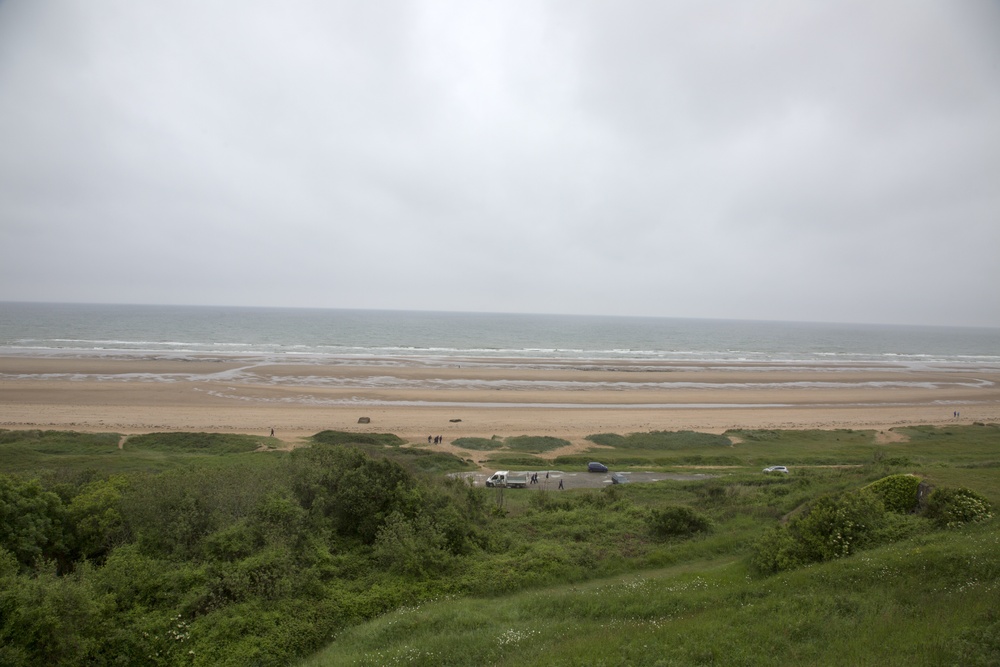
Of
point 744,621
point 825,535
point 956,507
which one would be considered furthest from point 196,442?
point 956,507

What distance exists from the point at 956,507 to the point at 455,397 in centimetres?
4083

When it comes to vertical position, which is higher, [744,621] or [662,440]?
[744,621]

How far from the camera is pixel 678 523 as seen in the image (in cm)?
1566

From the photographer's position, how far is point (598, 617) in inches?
398

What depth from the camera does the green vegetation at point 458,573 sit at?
26.3 ft

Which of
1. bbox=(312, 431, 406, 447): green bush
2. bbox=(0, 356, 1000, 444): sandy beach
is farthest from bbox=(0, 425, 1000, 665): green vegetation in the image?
bbox=(0, 356, 1000, 444): sandy beach

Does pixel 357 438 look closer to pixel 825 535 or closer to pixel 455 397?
pixel 455 397

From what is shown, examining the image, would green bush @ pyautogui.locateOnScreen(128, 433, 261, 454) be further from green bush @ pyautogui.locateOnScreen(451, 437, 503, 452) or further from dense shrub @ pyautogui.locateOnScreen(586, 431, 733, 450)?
dense shrub @ pyautogui.locateOnScreen(586, 431, 733, 450)

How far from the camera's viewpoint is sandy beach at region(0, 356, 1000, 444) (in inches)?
1501

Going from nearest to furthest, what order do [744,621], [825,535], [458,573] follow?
[744,621] → [825,535] → [458,573]

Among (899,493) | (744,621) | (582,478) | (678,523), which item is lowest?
(582,478)

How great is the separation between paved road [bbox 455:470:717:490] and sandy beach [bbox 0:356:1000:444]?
845cm

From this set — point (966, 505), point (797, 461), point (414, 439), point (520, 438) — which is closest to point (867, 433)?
point (797, 461)

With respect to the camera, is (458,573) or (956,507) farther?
(458,573)
